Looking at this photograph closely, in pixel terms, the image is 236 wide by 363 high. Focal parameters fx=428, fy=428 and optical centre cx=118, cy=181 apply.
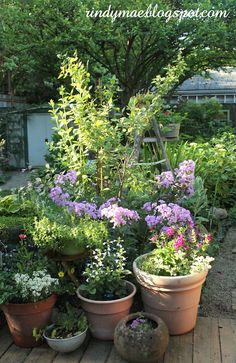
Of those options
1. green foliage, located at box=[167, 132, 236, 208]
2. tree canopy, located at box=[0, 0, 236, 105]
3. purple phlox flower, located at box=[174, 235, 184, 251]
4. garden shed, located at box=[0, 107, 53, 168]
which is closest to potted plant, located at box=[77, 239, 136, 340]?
purple phlox flower, located at box=[174, 235, 184, 251]

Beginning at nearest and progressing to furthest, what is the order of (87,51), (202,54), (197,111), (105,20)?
(105,20) < (87,51) < (202,54) < (197,111)

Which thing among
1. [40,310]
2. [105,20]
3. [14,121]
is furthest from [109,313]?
[14,121]

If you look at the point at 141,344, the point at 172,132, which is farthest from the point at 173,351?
the point at 172,132

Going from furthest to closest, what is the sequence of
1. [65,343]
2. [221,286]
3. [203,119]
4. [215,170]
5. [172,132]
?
[203,119] < [172,132] < [215,170] < [221,286] < [65,343]

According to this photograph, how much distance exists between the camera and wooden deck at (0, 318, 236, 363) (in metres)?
2.51

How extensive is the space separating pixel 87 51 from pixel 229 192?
597 cm

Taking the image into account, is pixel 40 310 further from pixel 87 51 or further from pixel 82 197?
pixel 87 51

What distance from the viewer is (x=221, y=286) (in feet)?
11.9

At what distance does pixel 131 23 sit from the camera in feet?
32.0

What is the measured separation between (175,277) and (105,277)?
444 mm

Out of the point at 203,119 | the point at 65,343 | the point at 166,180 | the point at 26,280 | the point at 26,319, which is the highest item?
the point at 203,119

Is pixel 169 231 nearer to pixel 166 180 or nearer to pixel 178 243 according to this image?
pixel 178 243

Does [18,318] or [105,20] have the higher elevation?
[105,20]

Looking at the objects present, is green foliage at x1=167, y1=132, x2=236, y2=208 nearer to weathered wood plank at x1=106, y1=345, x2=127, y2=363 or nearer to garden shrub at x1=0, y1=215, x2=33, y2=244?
garden shrub at x1=0, y1=215, x2=33, y2=244
